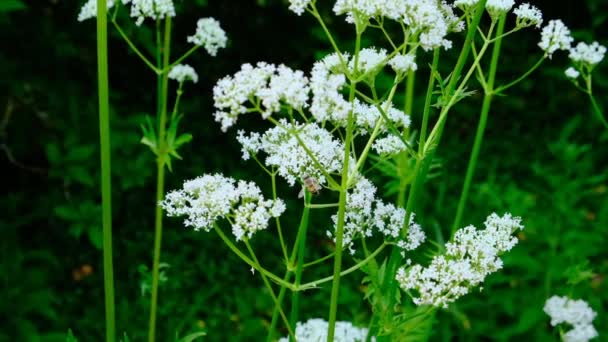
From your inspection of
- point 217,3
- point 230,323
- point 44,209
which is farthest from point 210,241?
point 217,3

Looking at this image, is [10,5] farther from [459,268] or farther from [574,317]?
[574,317]

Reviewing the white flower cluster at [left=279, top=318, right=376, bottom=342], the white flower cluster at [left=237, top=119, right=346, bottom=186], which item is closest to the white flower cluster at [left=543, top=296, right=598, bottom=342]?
the white flower cluster at [left=279, top=318, right=376, bottom=342]

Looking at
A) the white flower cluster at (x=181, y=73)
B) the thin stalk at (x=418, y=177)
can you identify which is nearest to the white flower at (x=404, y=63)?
the thin stalk at (x=418, y=177)

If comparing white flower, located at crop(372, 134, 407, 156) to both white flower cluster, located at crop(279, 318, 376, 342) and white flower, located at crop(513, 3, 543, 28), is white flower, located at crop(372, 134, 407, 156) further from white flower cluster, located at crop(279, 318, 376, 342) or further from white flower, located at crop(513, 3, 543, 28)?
white flower cluster, located at crop(279, 318, 376, 342)

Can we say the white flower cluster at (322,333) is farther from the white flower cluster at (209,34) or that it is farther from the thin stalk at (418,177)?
the white flower cluster at (209,34)

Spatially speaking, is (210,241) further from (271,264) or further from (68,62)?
(68,62)

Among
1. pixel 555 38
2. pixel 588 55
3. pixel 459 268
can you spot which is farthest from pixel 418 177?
pixel 588 55
